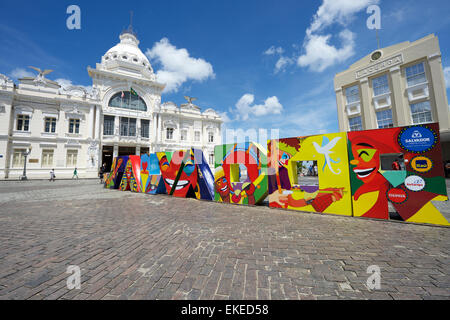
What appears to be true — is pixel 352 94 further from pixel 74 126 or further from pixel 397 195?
pixel 74 126

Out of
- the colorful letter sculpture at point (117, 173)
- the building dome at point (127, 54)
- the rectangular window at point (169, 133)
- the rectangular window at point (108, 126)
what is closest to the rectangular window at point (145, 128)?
the rectangular window at point (169, 133)

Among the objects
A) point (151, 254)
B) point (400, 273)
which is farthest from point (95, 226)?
point (400, 273)

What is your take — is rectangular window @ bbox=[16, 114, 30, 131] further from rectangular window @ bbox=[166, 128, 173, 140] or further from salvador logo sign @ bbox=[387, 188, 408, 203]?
salvador logo sign @ bbox=[387, 188, 408, 203]

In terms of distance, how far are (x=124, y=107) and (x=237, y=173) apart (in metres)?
31.6

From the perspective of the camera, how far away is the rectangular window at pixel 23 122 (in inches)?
1006

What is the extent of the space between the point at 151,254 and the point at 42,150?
110 feet

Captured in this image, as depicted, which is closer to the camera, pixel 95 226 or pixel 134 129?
pixel 95 226

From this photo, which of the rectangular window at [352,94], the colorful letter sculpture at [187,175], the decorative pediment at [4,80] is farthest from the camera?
the rectangular window at [352,94]

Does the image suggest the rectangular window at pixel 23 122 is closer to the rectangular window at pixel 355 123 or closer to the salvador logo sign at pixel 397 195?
the salvador logo sign at pixel 397 195

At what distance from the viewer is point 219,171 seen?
862 cm

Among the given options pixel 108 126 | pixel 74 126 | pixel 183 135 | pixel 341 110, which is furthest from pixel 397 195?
pixel 74 126

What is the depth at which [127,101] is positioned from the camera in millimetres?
32969

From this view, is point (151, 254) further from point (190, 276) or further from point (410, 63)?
point (410, 63)

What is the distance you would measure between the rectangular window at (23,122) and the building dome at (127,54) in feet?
49.1
